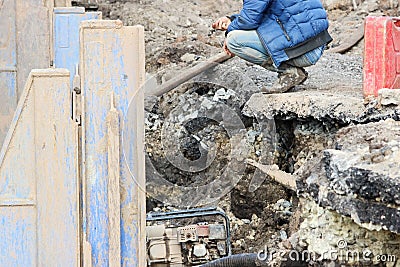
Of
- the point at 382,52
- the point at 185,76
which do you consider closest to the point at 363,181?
the point at 382,52

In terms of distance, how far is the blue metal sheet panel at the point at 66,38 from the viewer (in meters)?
4.31

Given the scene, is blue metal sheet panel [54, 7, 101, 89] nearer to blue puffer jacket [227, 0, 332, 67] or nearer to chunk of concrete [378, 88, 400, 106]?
blue puffer jacket [227, 0, 332, 67]

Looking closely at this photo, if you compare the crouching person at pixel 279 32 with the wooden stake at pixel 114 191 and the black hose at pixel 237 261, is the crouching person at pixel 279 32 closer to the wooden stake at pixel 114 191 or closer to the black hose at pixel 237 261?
the black hose at pixel 237 261

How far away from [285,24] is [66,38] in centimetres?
140

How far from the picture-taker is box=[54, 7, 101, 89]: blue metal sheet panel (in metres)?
4.31

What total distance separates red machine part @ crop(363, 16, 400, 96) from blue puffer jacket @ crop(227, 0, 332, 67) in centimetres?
77

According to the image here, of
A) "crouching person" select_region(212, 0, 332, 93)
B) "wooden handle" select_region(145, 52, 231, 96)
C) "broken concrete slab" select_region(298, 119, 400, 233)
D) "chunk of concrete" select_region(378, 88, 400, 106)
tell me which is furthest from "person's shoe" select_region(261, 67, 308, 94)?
"broken concrete slab" select_region(298, 119, 400, 233)

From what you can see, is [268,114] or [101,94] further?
[268,114]

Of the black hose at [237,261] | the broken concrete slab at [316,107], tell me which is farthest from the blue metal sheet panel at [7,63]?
the broken concrete slab at [316,107]

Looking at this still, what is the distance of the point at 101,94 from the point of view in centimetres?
264

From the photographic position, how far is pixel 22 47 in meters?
4.14

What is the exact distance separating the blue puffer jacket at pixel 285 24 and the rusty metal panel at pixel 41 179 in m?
2.37

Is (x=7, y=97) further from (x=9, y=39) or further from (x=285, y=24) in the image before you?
(x=285, y=24)

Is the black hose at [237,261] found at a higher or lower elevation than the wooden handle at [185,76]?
lower
